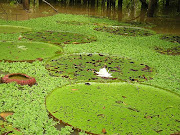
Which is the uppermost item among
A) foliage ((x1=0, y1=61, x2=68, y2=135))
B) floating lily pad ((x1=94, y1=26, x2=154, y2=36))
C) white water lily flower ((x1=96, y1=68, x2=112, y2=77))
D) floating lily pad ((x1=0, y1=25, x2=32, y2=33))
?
floating lily pad ((x1=0, y1=25, x2=32, y2=33))

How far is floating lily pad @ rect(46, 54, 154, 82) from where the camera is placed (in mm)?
3311

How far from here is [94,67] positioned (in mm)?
3631

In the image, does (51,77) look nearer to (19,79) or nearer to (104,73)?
(19,79)

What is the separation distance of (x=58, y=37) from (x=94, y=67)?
1.99 m

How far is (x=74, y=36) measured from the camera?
5648mm

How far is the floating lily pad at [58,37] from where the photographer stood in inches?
200

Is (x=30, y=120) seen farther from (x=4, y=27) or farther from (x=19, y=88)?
(x=4, y=27)

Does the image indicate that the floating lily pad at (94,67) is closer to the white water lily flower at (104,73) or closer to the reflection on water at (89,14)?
the white water lily flower at (104,73)

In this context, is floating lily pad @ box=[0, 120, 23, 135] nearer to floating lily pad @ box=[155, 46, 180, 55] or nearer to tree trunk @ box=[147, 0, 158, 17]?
floating lily pad @ box=[155, 46, 180, 55]

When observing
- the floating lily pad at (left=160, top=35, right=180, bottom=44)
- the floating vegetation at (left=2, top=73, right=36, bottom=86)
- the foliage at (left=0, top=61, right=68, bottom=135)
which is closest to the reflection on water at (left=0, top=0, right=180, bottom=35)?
the floating lily pad at (left=160, top=35, right=180, bottom=44)

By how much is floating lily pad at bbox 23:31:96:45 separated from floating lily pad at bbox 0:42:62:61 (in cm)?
44

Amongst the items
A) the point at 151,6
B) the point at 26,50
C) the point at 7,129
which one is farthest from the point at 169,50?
the point at 151,6

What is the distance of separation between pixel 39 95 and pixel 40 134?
28.2 inches

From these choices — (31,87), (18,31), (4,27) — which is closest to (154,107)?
(31,87)
